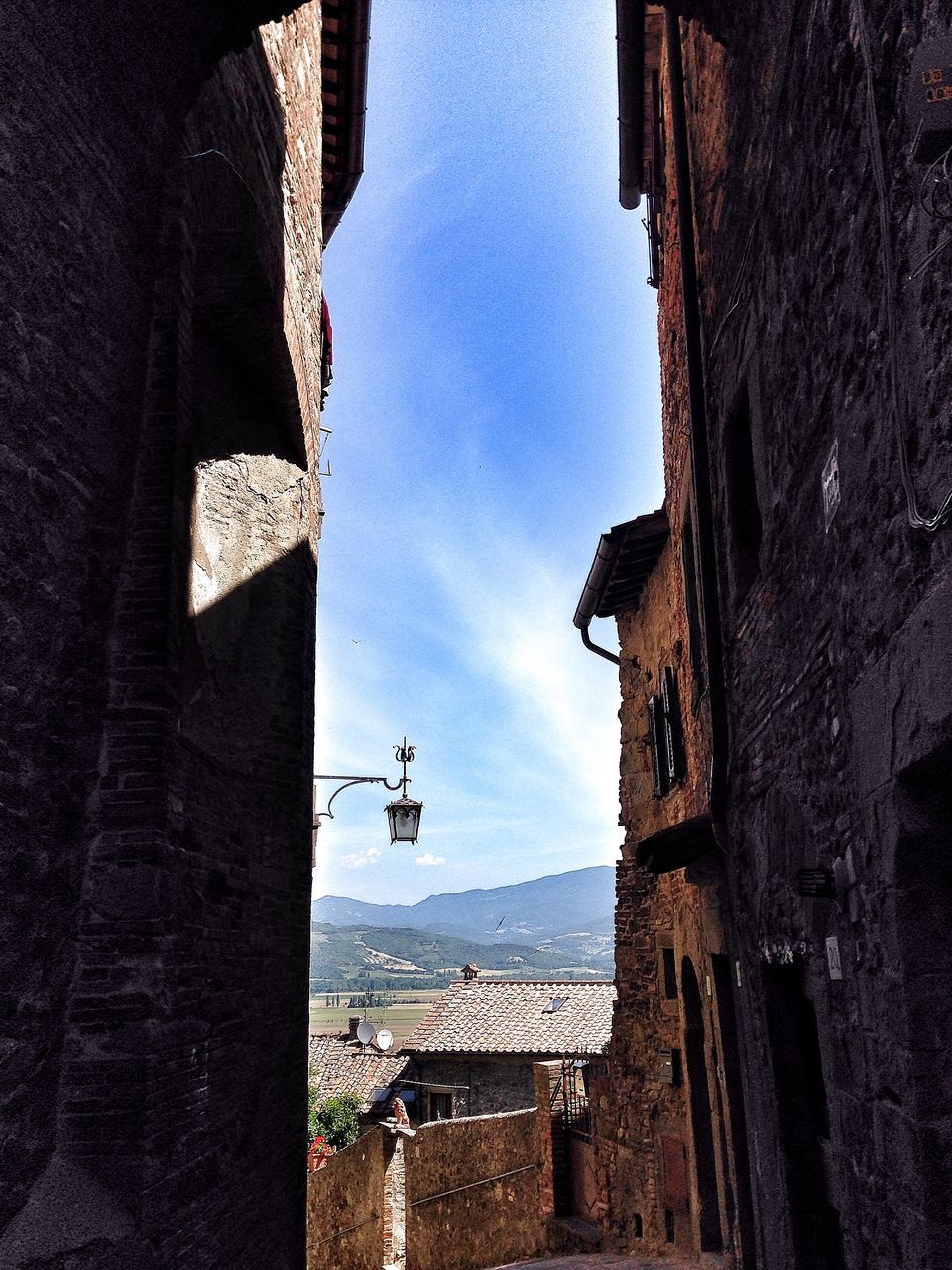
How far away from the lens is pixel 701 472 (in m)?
6.81

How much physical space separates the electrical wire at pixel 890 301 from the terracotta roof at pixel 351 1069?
1325 inches

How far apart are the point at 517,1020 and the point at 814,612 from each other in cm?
2761

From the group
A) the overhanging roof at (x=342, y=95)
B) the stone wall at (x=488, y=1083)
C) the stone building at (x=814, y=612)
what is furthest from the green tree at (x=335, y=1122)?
the overhanging roof at (x=342, y=95)

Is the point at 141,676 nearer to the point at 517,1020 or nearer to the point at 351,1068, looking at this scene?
the point at 517,1020

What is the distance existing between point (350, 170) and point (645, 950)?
8.41 metres

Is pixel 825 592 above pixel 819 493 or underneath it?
underneath

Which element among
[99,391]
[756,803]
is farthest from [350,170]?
[756,803]

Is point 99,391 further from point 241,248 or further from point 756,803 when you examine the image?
point 756,803

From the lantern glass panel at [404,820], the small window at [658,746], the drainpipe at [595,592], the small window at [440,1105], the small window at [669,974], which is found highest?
the drainpipe at [595,592]

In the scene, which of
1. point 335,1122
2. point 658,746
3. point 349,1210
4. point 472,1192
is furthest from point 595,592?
point 335,1122

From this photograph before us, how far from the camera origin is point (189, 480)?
495cm

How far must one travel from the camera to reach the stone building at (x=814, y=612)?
8.89ft

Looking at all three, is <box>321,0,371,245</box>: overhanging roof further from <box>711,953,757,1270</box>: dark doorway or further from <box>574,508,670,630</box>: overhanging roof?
<box>711,953,757,1270</box>: dark doorway

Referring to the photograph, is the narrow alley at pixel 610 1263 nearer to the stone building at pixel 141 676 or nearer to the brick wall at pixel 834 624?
the brick wall at pixel 834 624
